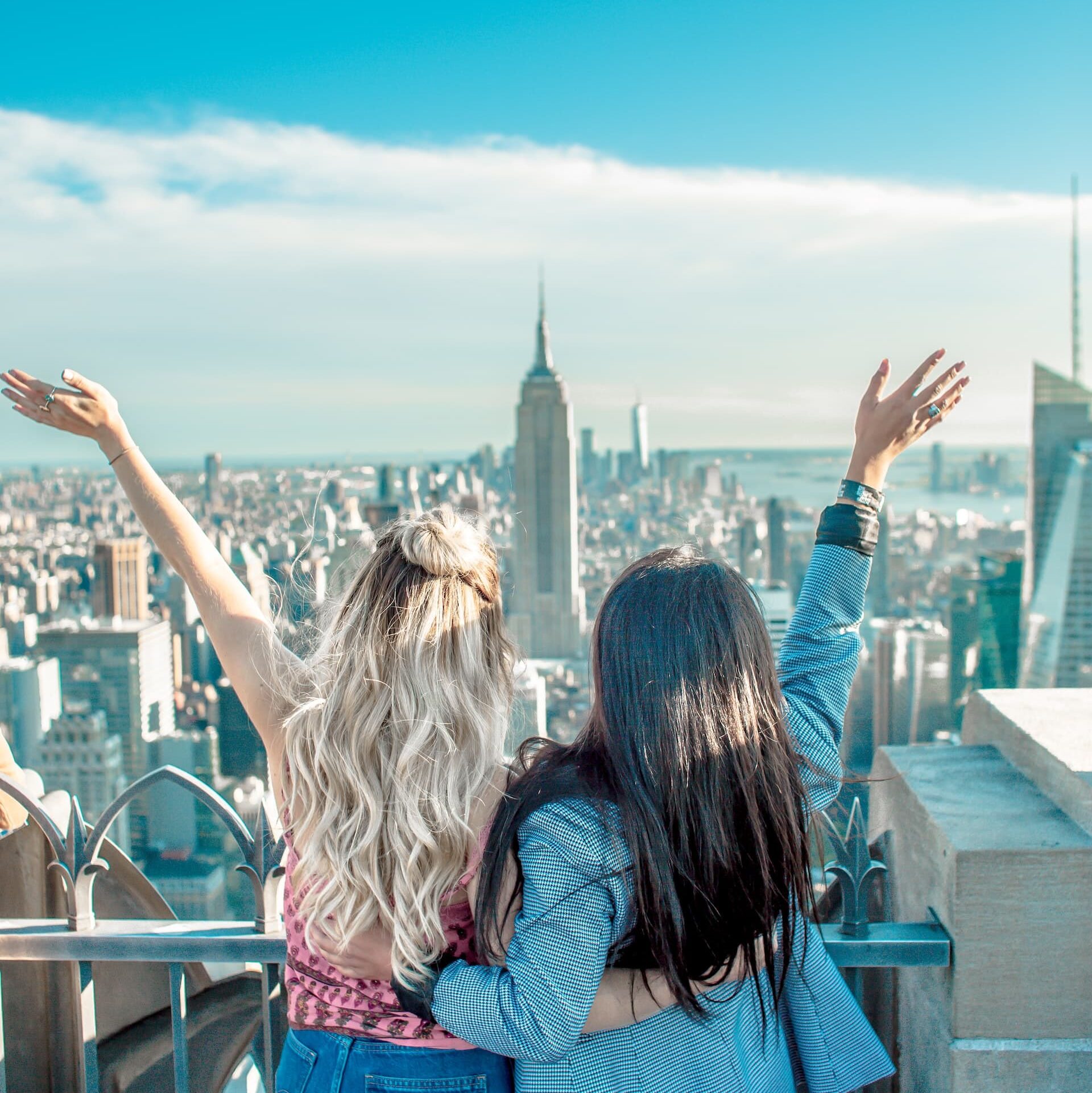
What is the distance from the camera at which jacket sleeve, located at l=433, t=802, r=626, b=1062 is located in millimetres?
1217

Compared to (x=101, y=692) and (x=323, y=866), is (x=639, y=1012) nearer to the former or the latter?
(x=323, y=866)

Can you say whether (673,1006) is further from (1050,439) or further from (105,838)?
(1050,439)

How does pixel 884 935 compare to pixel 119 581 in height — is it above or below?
above

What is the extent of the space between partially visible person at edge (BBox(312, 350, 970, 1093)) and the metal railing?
0.38 metres

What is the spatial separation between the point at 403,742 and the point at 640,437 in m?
45.6

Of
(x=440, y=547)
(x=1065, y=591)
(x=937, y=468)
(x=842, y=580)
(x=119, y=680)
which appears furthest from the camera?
(x=1065, y=591)

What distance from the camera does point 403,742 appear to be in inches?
55.4

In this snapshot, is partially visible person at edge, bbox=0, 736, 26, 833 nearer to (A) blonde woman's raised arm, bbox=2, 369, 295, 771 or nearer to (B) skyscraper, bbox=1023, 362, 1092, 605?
(A) blonde woman's raised arm, bbox=2, 369, 295, 771

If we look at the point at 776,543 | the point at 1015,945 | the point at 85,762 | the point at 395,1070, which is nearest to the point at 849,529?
the point at 1015,945

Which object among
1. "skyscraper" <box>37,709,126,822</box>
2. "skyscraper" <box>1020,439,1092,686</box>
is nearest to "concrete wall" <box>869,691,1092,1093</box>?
"skyscraper" <box>37,709,126,822</box>

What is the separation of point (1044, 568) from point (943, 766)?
45319 mm

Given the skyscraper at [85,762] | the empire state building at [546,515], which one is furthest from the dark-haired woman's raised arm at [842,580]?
the empire state building at [546,515]

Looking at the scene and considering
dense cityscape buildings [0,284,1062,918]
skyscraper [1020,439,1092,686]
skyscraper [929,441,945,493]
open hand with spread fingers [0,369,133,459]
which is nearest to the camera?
open hand with spread fingers [0,369,133,459]

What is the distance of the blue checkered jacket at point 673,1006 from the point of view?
122 centimetres
